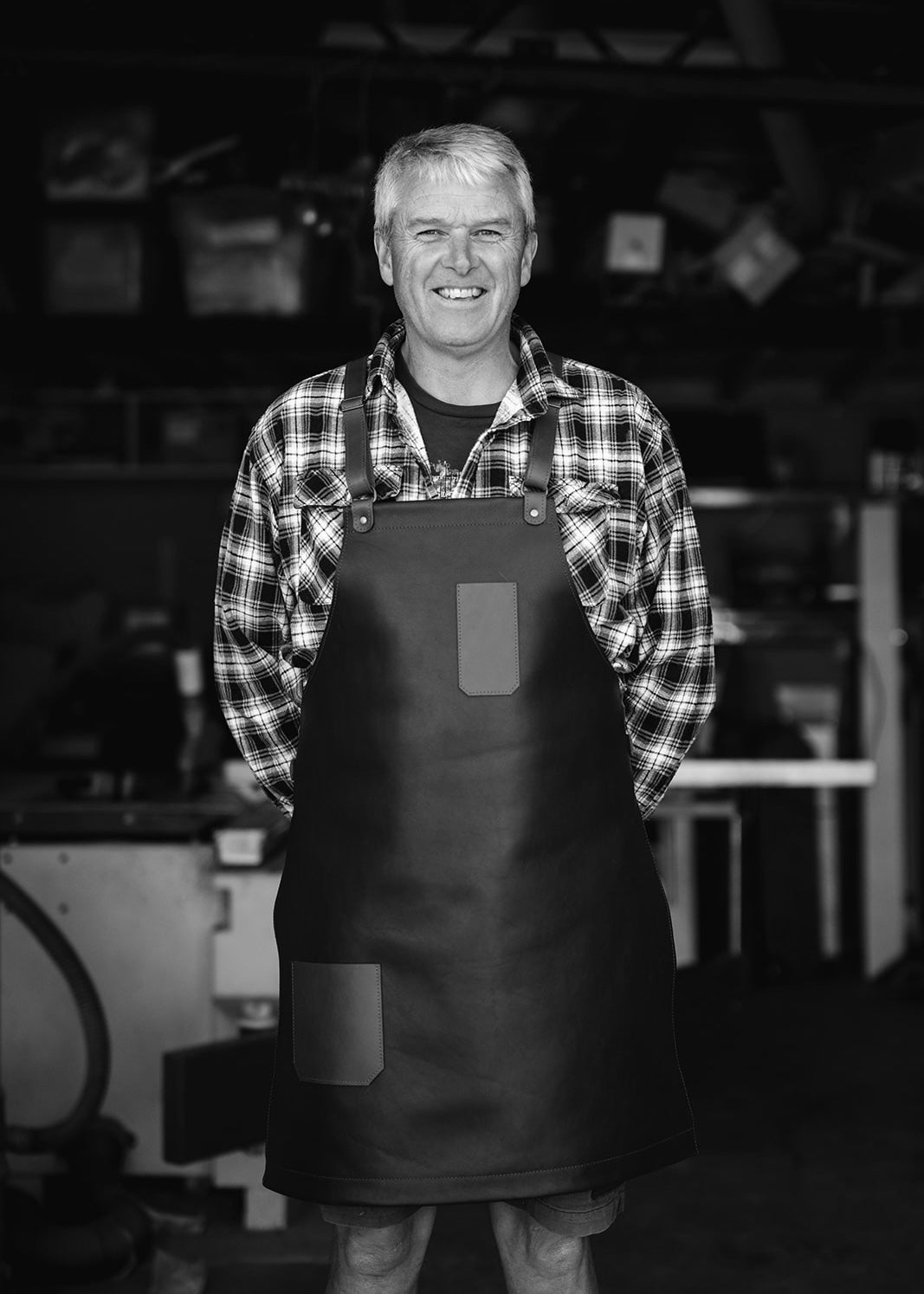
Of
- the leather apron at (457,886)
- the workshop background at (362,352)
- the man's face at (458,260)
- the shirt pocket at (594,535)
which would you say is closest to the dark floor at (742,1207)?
the workshop background at (362,352)

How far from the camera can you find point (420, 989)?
5.93ft

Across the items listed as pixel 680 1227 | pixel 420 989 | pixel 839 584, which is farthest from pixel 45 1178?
pixel 839 584

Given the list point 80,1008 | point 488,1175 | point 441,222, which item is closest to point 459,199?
point 441,222

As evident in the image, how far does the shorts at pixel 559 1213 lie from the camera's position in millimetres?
1857

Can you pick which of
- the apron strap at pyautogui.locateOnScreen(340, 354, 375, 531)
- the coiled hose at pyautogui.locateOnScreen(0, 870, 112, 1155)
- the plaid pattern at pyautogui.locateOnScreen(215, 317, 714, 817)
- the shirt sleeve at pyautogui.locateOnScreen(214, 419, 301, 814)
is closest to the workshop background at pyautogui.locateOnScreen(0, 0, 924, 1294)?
the coiled hose at pyautogui.locateOnScreen(0, 870, 112, 1155)

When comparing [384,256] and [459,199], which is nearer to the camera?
[459,199]

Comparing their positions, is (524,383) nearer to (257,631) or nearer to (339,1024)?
(257,631)

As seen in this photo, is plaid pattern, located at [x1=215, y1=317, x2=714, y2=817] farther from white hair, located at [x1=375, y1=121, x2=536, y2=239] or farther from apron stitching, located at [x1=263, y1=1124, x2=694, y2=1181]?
apron stitching, located at [x1=263, y1=1124, x2=694, y2=1181]

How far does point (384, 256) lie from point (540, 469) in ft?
1.23

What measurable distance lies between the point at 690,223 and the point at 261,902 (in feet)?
10.2

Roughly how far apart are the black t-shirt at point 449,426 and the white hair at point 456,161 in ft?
0.76

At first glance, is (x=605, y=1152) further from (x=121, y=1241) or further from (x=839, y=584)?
(x=839, y=584)

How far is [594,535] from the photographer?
77.0 inches

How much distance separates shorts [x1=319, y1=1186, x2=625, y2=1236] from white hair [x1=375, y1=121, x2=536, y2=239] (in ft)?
3.92
